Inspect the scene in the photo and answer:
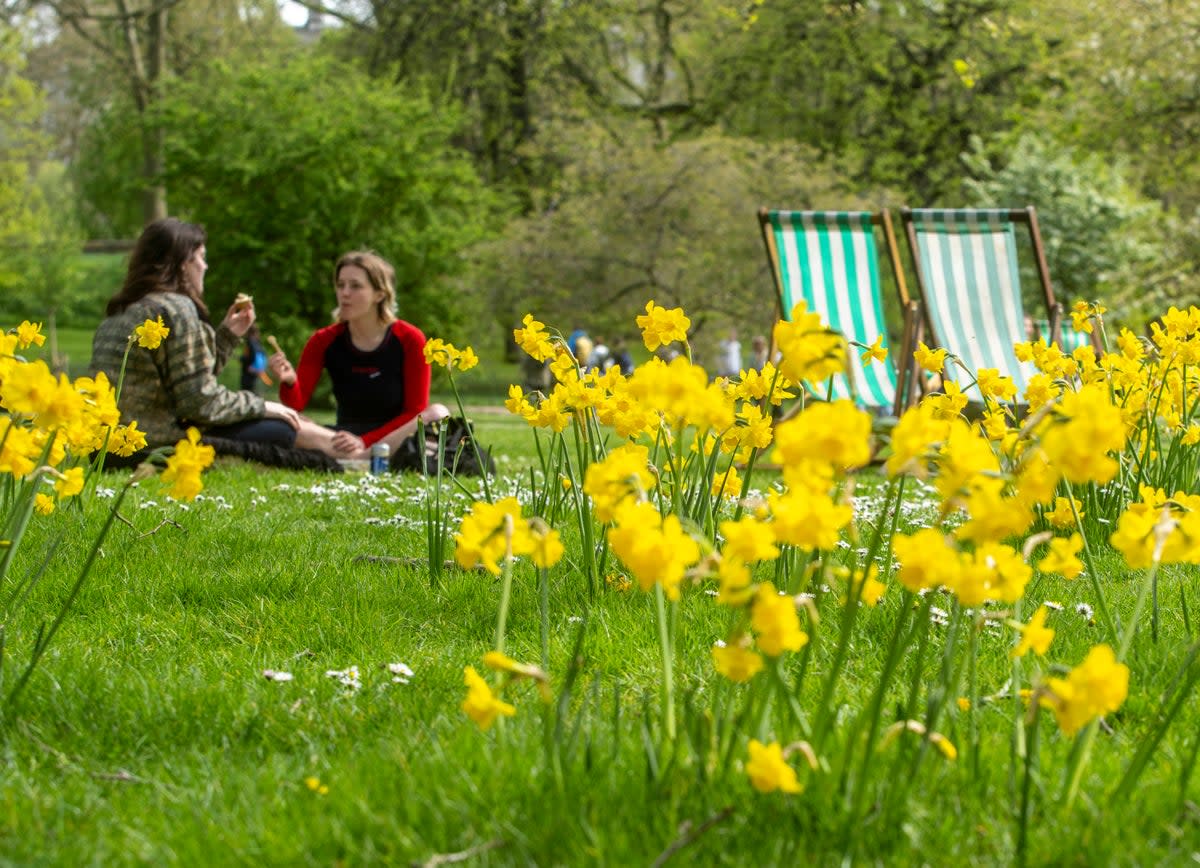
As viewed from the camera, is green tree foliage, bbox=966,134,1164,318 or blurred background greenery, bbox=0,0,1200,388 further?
green tree foliage, bbox=966,134,1164,318

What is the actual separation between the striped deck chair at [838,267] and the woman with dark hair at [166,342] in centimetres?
311

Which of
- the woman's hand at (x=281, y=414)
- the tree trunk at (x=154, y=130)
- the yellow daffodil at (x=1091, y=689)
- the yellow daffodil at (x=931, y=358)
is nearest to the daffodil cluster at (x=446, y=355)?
the yellow daffodil at (x=931, y=358)

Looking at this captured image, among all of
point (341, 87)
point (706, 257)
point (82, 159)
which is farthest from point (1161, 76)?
point (82, 159)

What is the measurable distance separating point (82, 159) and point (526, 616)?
30.6m

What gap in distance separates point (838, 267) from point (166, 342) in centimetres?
390

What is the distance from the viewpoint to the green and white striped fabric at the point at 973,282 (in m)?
6.80

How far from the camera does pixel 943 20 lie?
2283 centimetres

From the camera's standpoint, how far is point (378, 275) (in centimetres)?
605

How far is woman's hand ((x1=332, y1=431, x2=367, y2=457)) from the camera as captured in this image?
595 cm

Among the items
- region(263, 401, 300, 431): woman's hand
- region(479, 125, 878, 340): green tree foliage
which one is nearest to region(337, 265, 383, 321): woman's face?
region(263, 401, 300, 431): woman's hand

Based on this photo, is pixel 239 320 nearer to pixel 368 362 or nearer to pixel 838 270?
pixel 368 362

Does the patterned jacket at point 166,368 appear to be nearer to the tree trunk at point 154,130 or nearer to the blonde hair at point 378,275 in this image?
the blonde hair at point 378,275

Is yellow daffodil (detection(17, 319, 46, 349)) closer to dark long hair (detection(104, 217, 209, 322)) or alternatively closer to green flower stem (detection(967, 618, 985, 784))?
green flower stem (detection(967, 618, 985, 784))

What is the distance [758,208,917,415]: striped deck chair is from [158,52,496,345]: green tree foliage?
1009 cm
